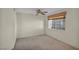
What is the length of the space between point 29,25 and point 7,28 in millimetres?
428

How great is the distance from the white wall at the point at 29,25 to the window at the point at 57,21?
0.56 feet

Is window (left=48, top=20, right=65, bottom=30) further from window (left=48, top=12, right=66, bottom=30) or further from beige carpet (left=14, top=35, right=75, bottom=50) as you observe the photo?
beige carpet (left=14, top=35, right=75, bottom=50)

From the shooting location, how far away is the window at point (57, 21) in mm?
1893

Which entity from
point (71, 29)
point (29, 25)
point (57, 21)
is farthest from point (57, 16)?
point (29, 25)

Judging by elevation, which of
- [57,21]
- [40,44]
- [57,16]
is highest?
[57,16]

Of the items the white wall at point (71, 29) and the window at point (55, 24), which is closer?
the white wall at point (71, 29)

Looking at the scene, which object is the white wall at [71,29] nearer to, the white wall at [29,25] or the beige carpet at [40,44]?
the beige carpet at [40,44]

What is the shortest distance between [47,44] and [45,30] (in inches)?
11.2

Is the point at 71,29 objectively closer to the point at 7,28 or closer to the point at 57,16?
the point at 57,16

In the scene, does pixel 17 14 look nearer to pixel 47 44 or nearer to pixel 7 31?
pixel 7 31

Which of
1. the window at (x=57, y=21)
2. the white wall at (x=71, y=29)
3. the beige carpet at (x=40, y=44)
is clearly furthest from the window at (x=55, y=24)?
the beige carpet at (x=40, y=44)

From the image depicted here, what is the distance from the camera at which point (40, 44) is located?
1894 millimetres

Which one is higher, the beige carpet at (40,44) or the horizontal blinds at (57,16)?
the horizontal blinds at (57,16)

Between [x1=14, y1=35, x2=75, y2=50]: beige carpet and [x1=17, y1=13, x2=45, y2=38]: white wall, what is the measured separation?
10 centimetres
